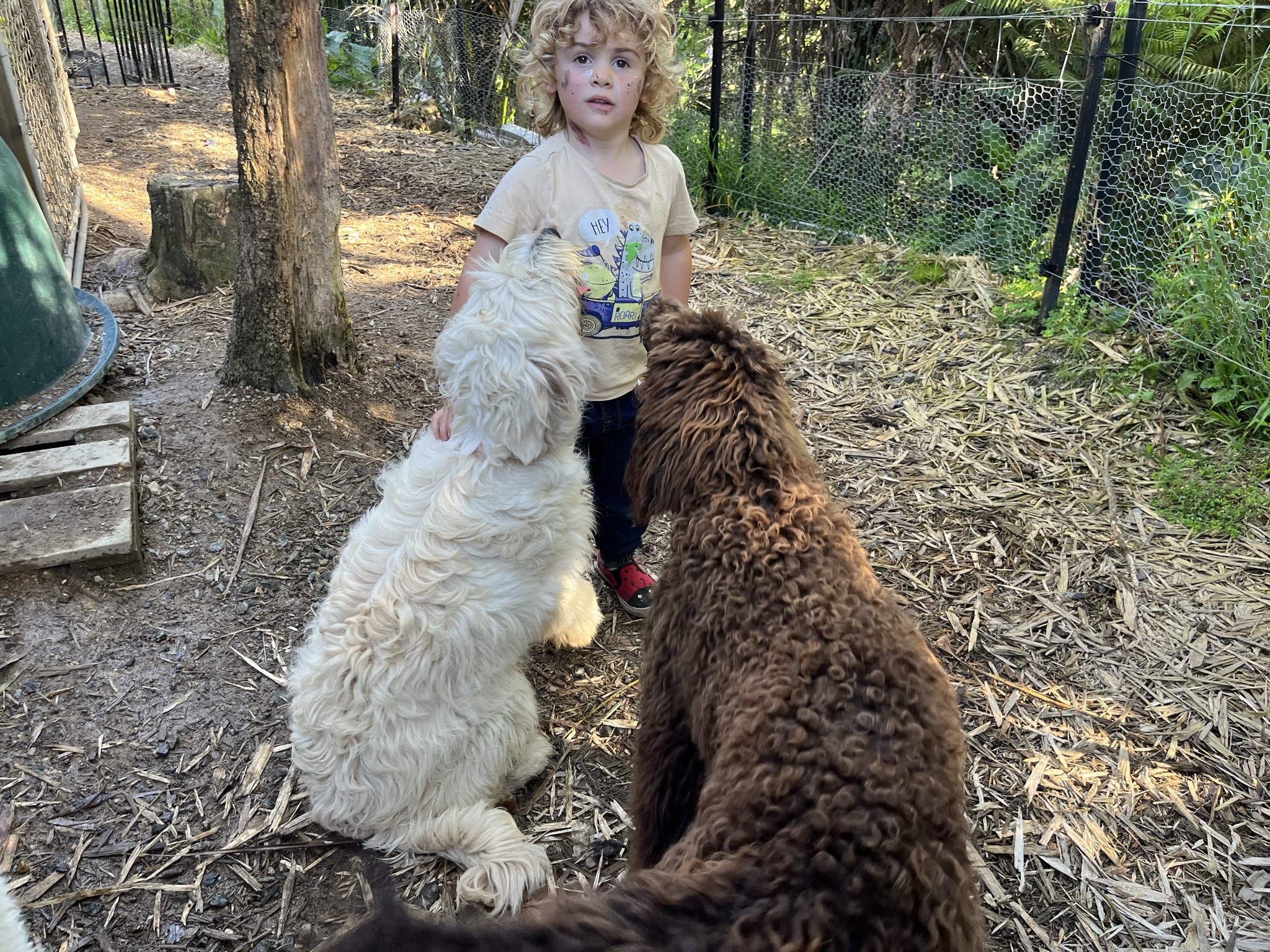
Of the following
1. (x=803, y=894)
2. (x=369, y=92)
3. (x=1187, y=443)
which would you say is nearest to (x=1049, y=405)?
(x=1187, y=443)

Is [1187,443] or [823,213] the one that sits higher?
[823,213]

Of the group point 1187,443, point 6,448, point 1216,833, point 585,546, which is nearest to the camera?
point 1216,833

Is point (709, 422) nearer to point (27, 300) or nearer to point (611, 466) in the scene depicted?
point (611, 466)

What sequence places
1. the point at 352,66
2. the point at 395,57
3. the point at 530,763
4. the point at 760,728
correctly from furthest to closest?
the point at 352,66, the point at 395,57, the point at 530,763, the point at 760,728

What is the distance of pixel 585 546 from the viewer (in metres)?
3.10

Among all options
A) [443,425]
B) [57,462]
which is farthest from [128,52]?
[443,425]

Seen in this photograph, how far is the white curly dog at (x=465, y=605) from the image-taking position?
2576 millimetres

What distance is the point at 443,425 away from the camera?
2.98 meters

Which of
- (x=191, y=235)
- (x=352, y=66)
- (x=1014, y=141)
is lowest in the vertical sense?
(x=191, y=235)

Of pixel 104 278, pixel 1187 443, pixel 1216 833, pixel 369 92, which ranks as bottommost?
pixel 1216 833

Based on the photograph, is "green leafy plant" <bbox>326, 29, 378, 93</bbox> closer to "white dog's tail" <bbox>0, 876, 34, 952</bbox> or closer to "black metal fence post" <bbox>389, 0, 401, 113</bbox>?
"black metal fence post" <bbox>389, 0, 401, 113</bbox>

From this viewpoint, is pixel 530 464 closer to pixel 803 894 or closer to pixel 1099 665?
pixel 803 894

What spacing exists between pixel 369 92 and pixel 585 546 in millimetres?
11566

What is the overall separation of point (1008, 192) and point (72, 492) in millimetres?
6496
